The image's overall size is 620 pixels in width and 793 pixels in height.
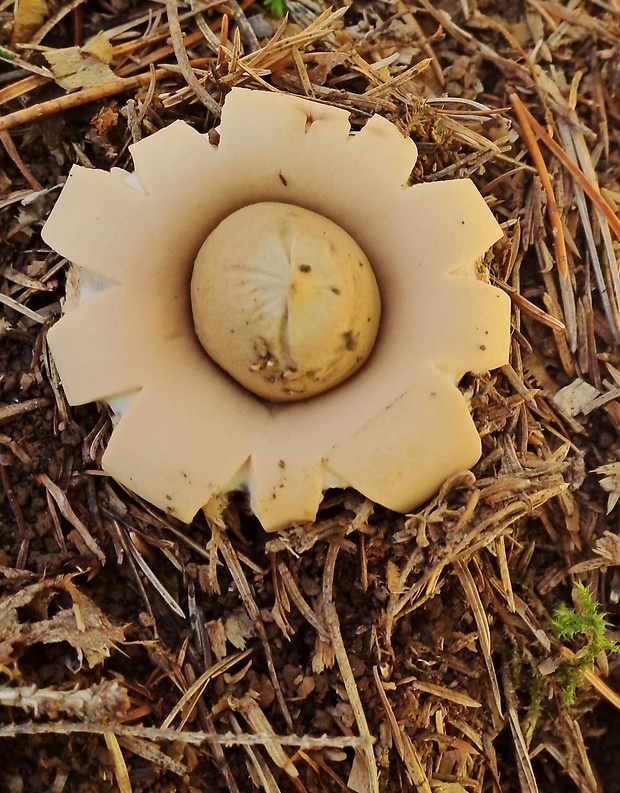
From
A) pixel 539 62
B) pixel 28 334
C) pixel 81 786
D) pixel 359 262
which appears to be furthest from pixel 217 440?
pixel 539 62

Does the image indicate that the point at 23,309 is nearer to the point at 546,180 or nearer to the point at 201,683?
the point at 201,683

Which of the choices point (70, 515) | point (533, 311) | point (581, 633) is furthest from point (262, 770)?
point (533, 311)

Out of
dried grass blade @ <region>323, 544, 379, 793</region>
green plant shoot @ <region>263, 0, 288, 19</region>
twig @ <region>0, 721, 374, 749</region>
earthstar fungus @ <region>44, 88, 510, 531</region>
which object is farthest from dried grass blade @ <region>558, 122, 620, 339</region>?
twig @ <region>0, 721, 374, 749</region>

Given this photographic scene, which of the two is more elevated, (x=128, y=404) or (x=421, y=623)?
(x=128, y=404)

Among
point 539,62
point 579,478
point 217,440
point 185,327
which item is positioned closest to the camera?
point 217,440

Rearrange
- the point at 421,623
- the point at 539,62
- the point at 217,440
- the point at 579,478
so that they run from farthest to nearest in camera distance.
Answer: the point at 539,62 < the point at 579,478 < the point at 421,623 < the point at 217,440

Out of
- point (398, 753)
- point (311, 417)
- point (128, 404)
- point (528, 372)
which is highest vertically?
point (128, 404)

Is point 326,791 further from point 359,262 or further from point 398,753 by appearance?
point 359,262

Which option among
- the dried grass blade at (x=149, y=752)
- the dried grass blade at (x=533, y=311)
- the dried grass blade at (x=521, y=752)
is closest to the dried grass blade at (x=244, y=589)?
the dried grass blade at (x=149, y=752)

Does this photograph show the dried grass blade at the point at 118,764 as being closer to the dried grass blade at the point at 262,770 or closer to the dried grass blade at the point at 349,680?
the dried grass blade at the point at 262,770
